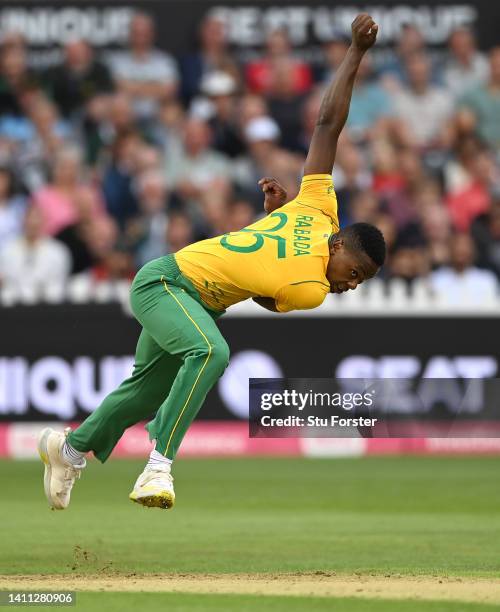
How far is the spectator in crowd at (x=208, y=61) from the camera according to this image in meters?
16.9

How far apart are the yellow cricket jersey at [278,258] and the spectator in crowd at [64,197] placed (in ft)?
26.7

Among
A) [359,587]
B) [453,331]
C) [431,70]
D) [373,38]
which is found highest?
[431,70]

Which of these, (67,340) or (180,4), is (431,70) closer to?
(180,4)

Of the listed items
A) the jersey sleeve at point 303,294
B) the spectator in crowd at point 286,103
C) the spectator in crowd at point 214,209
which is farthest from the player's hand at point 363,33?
the spectator in crowd at point 286,103

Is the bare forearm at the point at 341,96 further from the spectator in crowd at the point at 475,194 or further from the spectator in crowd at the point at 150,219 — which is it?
the spectator in crowd at the point at 475,194

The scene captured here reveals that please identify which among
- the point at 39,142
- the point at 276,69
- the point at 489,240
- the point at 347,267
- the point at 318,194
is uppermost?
the point at 276,69

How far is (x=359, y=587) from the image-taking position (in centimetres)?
659

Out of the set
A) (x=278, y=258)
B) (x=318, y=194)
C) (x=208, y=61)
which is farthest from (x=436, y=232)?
(x=278, y=258)

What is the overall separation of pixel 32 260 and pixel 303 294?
8.04 meters

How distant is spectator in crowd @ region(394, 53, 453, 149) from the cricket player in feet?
31.6

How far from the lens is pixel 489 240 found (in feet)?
49.4

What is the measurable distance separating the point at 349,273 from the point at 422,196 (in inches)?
351

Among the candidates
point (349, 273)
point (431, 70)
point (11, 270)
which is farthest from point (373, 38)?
point (431, 70)

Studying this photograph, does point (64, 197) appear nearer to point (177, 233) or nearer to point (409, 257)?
point (177, 233)
